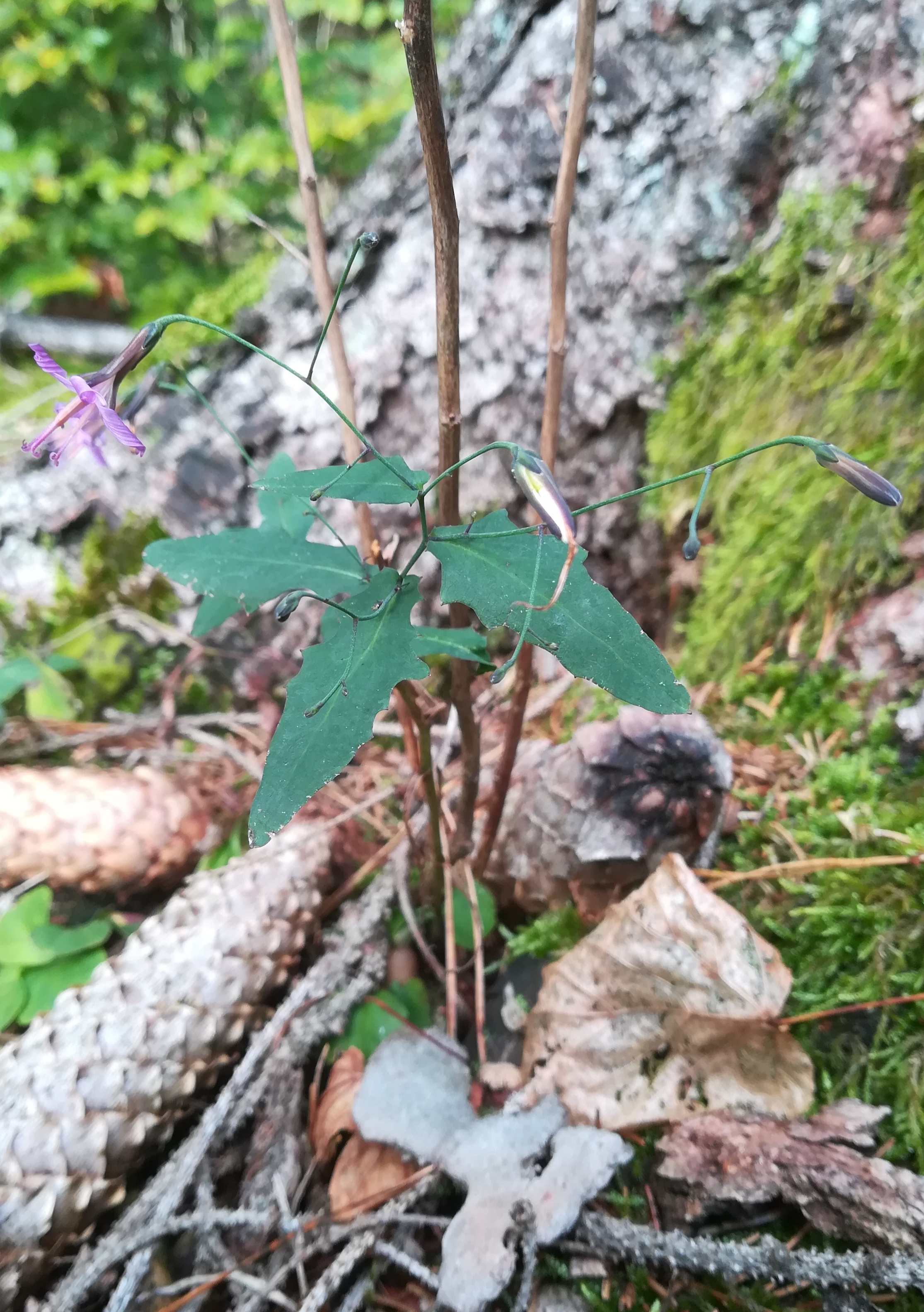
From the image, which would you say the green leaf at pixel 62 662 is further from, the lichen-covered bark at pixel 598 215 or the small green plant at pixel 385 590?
the small green plant at pixel 385 590

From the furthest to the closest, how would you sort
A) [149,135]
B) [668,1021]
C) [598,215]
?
1. [149,135]
2. [598,215]
3. [668,1021]

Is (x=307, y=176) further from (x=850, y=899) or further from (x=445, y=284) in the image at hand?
(x=850, y=899)

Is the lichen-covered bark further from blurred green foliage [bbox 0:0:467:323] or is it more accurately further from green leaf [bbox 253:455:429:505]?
blurred green foliage [bbox 0:0:467:323]

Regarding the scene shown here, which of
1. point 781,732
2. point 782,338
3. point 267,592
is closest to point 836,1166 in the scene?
point 781,732

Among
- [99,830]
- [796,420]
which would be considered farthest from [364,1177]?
[796,420]

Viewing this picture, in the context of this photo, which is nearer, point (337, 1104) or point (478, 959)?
point (337, 1104)

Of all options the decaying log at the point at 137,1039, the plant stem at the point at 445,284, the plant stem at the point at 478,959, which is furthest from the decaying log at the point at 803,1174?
the decaying log at the point at 137,1039
